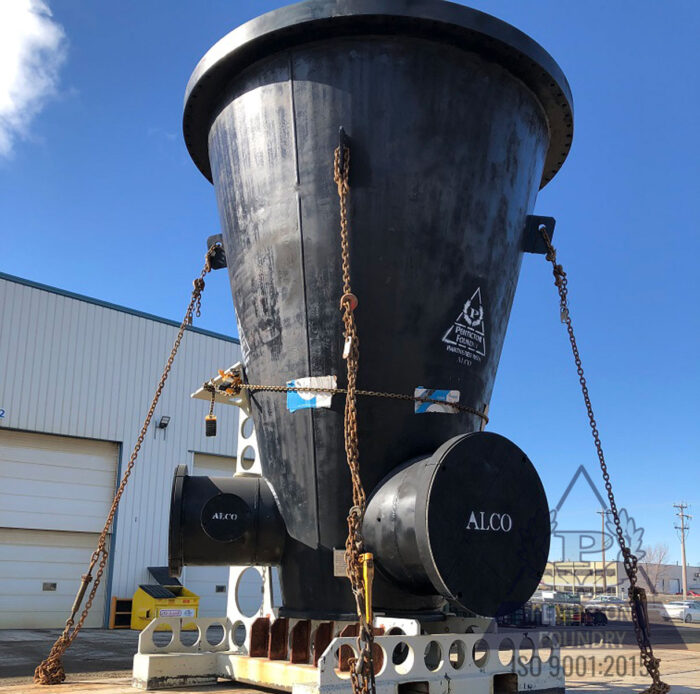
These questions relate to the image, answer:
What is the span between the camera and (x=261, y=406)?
455cm

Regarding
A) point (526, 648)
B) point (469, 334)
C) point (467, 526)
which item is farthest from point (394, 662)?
point (469, 334)

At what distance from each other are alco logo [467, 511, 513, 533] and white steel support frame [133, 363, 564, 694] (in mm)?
619

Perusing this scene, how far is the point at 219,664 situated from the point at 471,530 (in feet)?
7.10

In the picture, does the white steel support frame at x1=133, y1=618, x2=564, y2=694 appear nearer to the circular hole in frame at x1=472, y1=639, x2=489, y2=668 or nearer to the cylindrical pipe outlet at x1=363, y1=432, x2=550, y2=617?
the circular hole in frame at x1=472, y1=639, x2=489, y2=668

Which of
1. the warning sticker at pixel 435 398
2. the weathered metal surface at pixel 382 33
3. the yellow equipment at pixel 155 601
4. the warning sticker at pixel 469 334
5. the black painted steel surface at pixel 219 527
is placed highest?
the weathered metal surface at pixel 382 33

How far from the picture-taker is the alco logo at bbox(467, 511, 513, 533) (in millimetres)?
3599

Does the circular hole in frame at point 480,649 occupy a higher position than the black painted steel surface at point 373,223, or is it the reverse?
the black painted steel surface at point 373,223

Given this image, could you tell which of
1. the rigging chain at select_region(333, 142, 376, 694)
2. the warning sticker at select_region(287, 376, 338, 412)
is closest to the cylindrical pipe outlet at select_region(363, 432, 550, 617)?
the rigging chain at select_region(333, 142, 376, 694)

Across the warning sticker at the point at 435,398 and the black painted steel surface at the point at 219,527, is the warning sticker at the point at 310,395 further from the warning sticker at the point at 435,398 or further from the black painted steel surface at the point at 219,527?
the black painted steel surface at the point at 219,527

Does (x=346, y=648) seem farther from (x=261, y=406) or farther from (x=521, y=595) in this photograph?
(x=261, y=406)

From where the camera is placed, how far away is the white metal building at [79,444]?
539 inches

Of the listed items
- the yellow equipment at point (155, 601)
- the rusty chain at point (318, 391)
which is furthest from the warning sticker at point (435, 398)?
the yellow equipment at point (155, 601)

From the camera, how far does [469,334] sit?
4.39 m

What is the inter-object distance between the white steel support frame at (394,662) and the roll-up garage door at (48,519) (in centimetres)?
992
